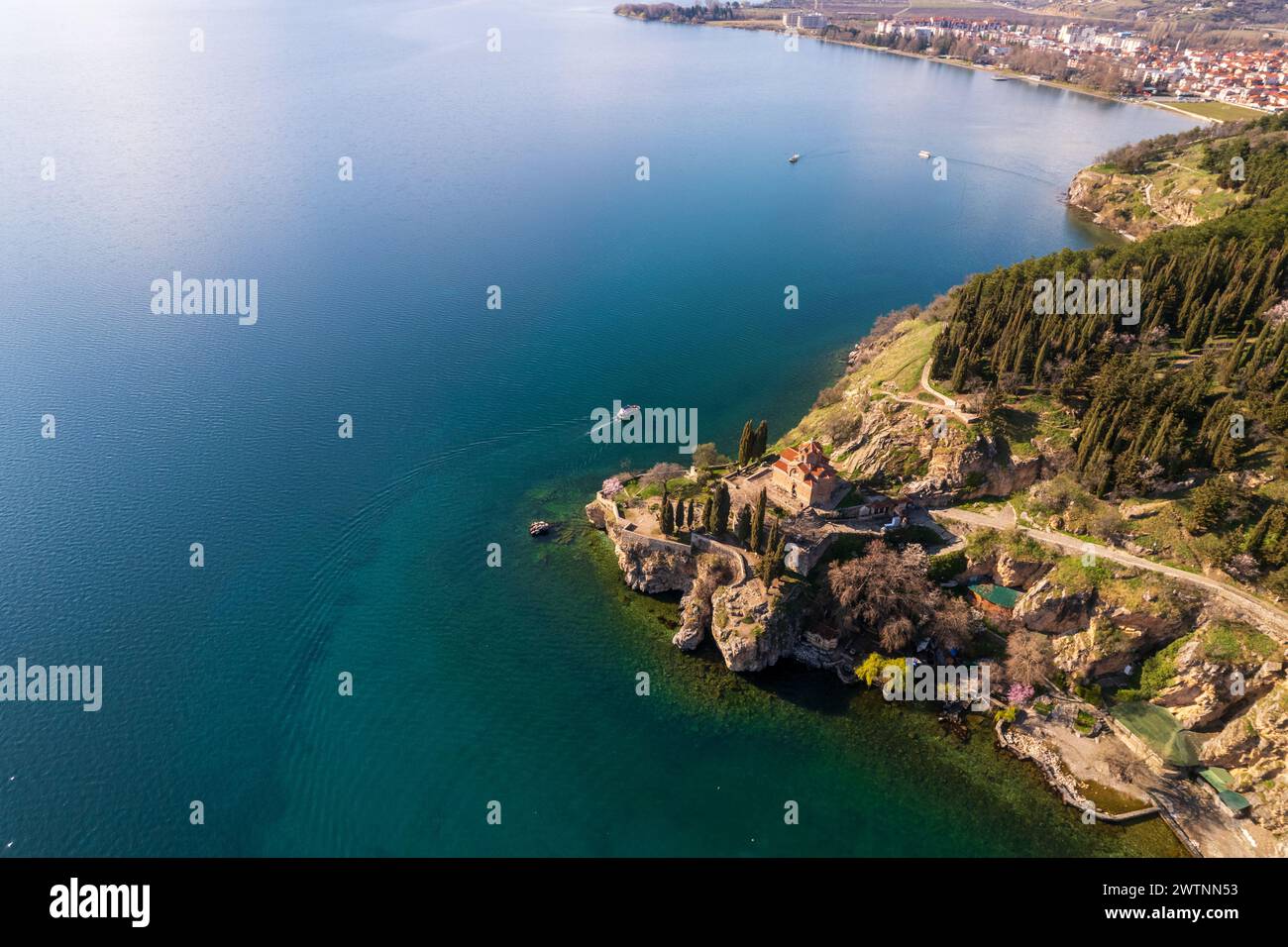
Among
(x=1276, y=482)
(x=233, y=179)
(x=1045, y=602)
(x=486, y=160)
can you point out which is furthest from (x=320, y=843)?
(x=486, y=160)

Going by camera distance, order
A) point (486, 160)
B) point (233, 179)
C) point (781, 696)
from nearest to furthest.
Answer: point (781, 696) < point (233, 179) < point (486, 160)

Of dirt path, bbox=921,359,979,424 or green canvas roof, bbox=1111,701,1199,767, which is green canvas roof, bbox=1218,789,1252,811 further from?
dirt path, bbox=921,359,979,424

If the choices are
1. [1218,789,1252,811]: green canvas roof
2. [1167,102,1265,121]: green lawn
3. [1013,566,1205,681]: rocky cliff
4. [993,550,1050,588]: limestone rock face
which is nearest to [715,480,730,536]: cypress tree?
[993,550,1050,588]: limestone rock face

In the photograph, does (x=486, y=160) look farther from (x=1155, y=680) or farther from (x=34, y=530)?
(x=1155, y=680)

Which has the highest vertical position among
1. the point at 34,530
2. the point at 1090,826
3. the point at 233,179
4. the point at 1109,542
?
the point at 233,179

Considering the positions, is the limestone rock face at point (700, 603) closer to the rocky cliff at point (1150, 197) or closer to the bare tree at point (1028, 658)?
the bare tree at point (1028, 658)

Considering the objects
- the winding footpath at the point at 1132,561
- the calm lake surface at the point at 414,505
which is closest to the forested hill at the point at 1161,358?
the winding footpath at the point at 1132,561

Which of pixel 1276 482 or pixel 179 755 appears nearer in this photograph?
pixel 179 755
